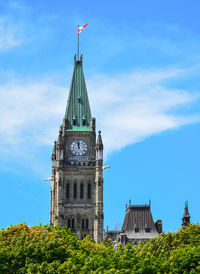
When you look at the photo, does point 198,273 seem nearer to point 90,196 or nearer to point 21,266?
point 21,266

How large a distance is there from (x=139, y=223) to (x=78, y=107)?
116 ft

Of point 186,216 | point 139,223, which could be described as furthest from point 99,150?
point 186,216

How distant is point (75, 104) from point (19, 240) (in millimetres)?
87045

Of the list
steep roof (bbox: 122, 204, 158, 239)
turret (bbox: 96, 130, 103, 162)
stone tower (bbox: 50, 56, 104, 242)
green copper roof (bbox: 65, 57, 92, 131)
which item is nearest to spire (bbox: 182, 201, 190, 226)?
steep roof (bbox: 122, 204, 158, 239)

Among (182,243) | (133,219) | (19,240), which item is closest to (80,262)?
(19,240)

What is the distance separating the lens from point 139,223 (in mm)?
133125

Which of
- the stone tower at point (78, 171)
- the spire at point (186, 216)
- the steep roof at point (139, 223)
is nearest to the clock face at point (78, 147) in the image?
the stone tower at point (78, 171)

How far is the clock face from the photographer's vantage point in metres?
154

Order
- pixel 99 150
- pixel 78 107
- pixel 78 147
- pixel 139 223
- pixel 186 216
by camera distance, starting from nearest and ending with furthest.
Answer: pixel 186 216
pixel 139 223
pixel 99 150
pixel 78 147
pixel 78 107

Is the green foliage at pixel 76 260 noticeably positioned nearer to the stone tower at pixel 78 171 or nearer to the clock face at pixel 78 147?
the stone tower at pixel 78 171

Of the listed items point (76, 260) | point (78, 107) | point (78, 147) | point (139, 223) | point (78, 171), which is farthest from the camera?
point (78, 107)

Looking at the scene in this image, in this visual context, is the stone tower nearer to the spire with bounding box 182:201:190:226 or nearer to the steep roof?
the steep roof

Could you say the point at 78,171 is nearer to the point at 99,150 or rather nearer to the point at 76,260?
the point at 99,150

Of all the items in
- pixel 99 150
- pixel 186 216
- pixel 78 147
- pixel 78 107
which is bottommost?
pixel 186 216
